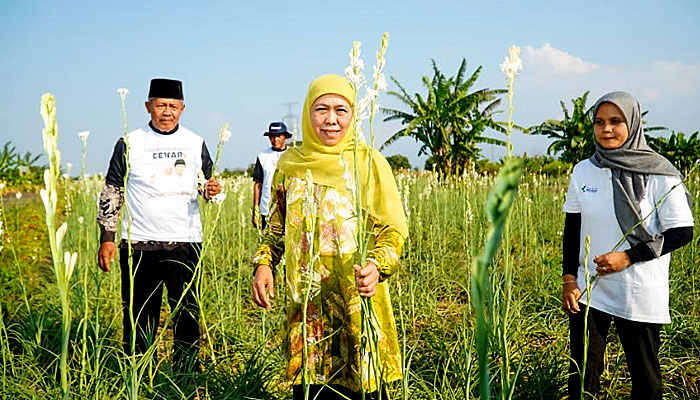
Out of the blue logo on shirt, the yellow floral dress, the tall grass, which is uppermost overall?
the blue logo on shirt

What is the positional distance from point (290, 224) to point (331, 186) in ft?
0.79

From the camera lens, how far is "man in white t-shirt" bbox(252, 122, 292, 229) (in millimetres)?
6042

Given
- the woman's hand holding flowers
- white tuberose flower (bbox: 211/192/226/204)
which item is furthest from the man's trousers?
the woman's hand holding flowers

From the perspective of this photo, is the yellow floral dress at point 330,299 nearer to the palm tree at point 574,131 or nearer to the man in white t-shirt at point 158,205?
the man in white t-shirt at point 158,205

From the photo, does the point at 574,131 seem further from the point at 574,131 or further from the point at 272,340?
the point at 272,340

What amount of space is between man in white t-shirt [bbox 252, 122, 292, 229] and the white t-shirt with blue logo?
4082 millimetres

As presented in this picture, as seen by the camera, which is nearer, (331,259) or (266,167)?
(331,259)

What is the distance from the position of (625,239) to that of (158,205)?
2.76m

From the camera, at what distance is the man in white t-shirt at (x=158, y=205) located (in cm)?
337

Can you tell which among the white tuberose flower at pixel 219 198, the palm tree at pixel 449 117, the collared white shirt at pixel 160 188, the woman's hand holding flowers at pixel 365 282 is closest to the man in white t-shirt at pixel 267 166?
the collared white shirt at pixel 160 188

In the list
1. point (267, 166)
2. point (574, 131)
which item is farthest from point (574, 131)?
point (267, 166)

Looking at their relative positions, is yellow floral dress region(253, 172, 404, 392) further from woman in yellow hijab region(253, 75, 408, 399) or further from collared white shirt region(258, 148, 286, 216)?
collared white shirt region(258, 148, 286, 216)

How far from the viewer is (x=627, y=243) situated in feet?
7.77

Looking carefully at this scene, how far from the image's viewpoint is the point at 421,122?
19984mm
